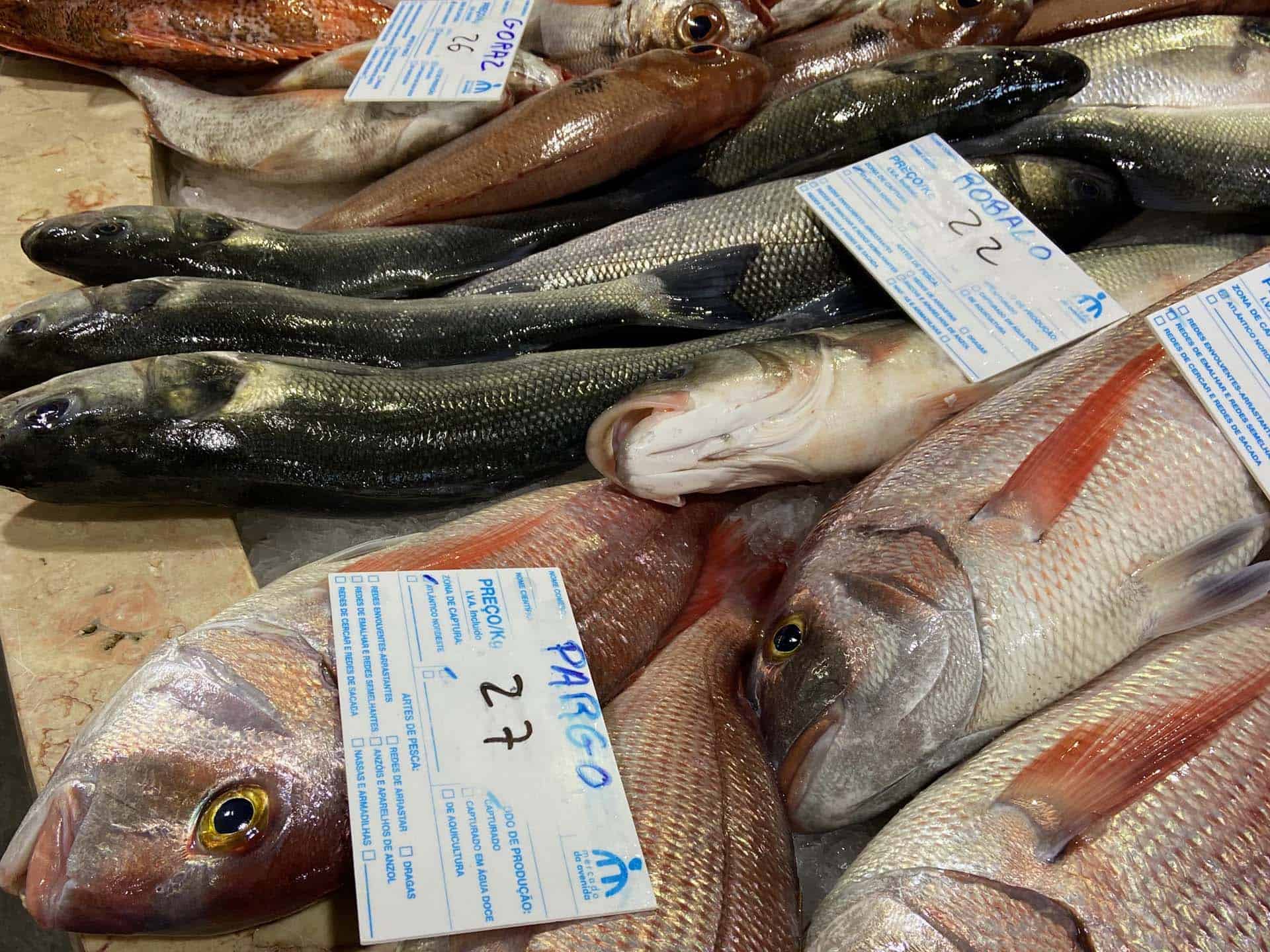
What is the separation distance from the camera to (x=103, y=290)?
75.9 inches

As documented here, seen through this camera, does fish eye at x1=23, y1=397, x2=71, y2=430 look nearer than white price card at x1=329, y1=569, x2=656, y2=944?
No

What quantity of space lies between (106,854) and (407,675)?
39 cm

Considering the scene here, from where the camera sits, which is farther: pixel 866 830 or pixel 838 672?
pixel 866 830

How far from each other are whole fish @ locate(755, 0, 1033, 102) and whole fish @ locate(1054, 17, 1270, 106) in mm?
279

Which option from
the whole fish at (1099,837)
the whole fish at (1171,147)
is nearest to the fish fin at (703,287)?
the whole fish at (1171,147)

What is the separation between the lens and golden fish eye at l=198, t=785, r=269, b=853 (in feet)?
3.60

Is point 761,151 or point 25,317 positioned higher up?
point 761,151

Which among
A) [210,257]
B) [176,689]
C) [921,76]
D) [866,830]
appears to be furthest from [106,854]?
[921,76]

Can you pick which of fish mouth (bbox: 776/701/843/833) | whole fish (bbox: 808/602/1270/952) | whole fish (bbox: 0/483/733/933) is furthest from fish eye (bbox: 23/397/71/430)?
whole fish (bbox: 808/602/1270/952)

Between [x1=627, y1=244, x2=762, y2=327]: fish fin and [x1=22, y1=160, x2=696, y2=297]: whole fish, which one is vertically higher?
[x1=627, y1=244, x2=762, y2=327]: fish fin

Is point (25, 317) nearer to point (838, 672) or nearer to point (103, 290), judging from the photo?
point (103, 290)

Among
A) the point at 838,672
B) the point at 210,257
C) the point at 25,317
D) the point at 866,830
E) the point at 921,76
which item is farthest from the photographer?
the point at 921,76

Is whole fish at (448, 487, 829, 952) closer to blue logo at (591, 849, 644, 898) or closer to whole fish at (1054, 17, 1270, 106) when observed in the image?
blue logo at (591, 849, 644, 898)

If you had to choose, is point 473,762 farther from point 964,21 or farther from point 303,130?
point 964,21
